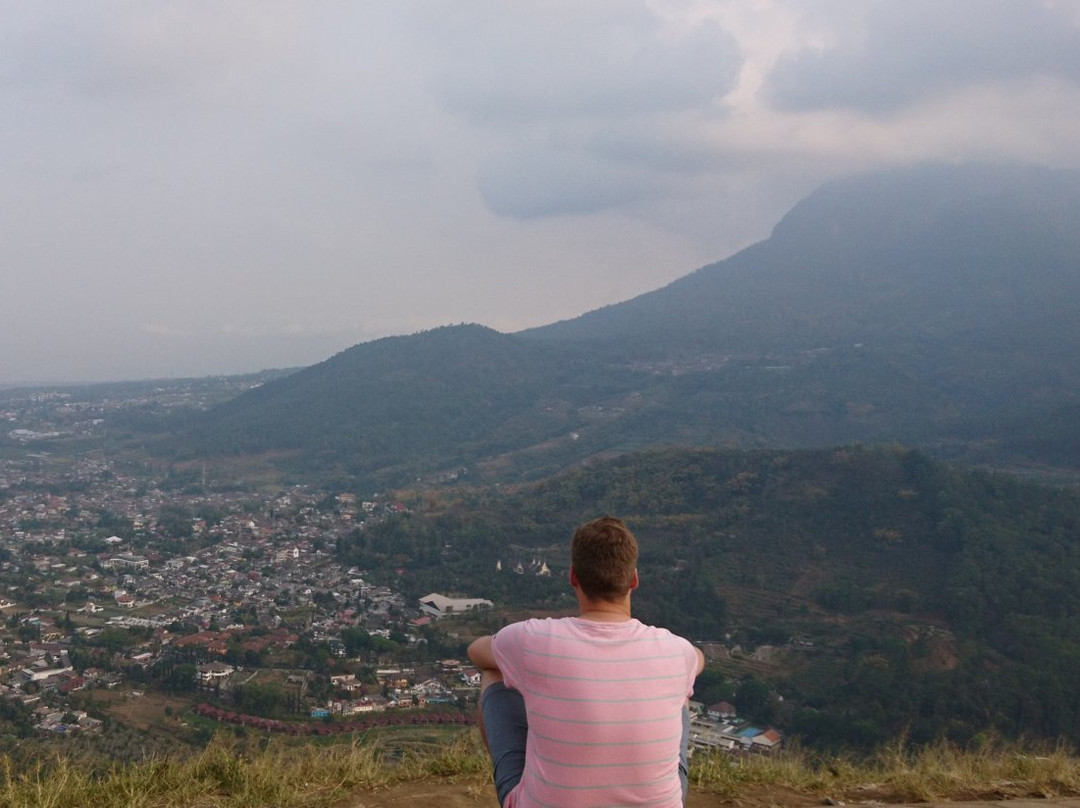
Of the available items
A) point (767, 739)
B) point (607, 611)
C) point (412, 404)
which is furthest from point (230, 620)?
point (412, 404)

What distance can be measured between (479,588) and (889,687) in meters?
10.3

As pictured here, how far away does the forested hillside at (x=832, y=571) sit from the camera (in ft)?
38.8

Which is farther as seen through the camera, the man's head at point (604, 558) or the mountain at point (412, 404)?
the mountain at point (412, 404)

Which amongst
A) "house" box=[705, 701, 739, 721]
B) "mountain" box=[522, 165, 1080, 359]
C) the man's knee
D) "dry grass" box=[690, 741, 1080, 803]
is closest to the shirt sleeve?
the man's knee

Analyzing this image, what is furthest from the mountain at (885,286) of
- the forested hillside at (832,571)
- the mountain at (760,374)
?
the forested hillside at (832,571)

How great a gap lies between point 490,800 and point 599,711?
1741 mm

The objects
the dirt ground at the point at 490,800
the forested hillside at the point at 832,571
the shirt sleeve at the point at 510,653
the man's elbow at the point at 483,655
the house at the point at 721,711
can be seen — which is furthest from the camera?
the forested hillside at the point at 832,571

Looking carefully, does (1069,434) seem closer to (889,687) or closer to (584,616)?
(889,687)

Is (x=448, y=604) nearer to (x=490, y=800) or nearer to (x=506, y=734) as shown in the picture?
(x=490, y=800)

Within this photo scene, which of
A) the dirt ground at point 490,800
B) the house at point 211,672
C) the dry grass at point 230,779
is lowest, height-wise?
the house at point 211,672

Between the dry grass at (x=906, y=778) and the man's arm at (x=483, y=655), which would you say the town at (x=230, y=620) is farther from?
the man's arm at (x=483, y=655)

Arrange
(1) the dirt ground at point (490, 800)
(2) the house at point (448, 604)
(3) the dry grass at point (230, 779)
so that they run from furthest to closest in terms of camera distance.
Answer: (2) the house at point (448, 604) < (1) the dirt ground at point (490, 800) < (3) the dry grass at point (230, 779)

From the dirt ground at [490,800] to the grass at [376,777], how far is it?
62mm

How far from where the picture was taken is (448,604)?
18.0 meters
